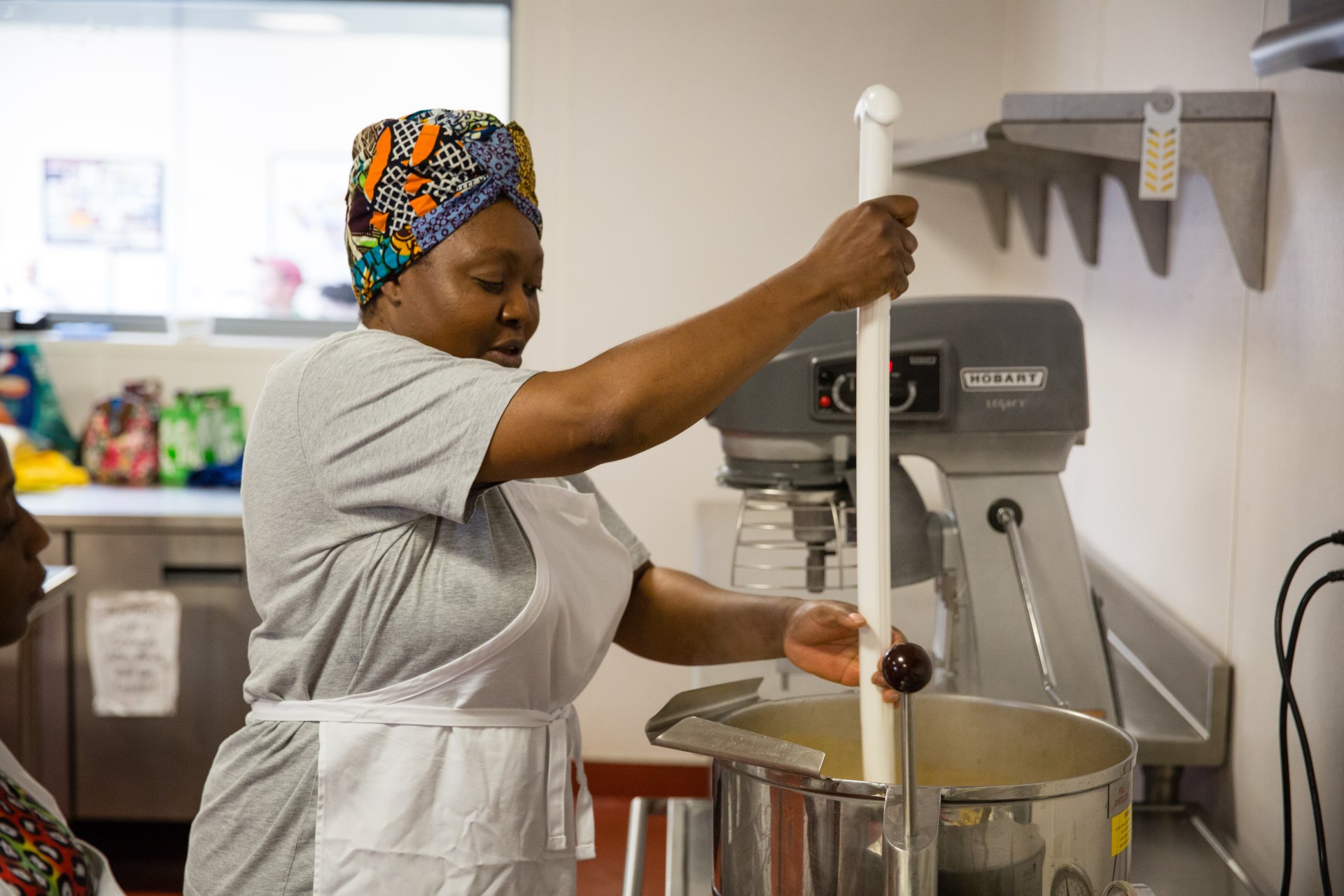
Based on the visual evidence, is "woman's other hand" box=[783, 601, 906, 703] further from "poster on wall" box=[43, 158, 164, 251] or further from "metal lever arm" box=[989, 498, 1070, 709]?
"poster on wall" box=[43, 158, 164, 251]

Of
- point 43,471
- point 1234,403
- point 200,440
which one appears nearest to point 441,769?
point 1234,403

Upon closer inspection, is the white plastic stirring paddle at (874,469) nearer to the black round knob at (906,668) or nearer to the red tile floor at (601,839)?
the black round knob at (906,668)


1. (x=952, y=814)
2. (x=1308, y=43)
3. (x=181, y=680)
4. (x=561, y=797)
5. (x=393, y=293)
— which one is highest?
(x=1308, y=43)

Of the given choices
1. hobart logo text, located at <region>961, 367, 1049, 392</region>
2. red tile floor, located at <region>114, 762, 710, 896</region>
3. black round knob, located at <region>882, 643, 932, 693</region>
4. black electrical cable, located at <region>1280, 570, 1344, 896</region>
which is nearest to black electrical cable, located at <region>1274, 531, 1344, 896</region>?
black electrical cable, located at <region>1280, 570, 1344, 896</region>

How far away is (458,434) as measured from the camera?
3.07 feet

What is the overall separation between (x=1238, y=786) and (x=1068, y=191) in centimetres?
115

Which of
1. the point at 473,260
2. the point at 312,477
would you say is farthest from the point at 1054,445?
the point at 312,477

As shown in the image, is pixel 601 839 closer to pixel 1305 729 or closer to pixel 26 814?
pixel 26 814

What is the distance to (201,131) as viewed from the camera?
3.46 meters

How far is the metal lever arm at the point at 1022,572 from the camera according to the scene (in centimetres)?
130

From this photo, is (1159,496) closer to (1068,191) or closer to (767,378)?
(1068,191)

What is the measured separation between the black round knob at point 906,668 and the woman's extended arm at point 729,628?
252 millimetres

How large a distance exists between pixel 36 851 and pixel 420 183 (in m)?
0.88

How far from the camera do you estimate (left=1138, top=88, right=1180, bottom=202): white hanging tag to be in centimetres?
144
